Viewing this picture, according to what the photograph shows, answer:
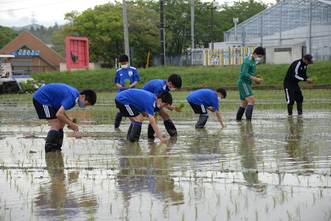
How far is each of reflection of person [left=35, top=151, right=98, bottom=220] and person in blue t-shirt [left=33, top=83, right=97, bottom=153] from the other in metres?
1.47

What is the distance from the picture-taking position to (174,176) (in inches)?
265

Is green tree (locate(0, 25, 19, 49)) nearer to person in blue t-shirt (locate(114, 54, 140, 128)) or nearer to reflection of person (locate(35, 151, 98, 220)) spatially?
person in blue t-shirt (locate(114, 54, 140, 128))

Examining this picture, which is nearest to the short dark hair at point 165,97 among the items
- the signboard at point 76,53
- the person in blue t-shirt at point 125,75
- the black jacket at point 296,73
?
the person in blue t-shirt at point 125,75

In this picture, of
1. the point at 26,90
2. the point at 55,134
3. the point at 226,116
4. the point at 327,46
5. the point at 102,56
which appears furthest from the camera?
the point at 102,56

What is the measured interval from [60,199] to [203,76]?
97.5 feet

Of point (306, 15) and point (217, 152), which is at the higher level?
point (306, 15)

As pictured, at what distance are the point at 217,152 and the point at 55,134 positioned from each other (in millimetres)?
2600

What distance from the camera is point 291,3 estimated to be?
44.1 meters

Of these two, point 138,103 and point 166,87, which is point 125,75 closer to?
point 166,87

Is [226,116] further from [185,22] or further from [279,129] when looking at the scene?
[185,22]

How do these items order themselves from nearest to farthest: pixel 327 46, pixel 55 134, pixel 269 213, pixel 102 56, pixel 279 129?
pixel 269 213 → pixel 55 134 → pixel 279 129 → pixel 327 46 → pixel 102 56

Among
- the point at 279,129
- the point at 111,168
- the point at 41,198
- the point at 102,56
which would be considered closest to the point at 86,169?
the point at 111,168

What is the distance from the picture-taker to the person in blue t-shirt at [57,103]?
8.52 metres

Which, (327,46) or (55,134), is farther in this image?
(327,46)
